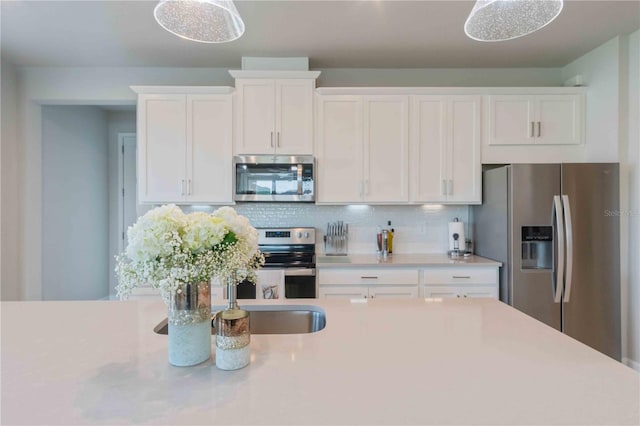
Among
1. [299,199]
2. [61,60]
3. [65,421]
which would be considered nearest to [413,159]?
[299,199]

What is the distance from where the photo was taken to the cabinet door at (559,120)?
3.01 meters

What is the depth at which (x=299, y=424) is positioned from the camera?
688mm

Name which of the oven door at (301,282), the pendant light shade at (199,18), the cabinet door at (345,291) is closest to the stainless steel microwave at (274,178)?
the oven door at (301,282)

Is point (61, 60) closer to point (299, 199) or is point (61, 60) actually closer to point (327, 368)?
point (299, 199)

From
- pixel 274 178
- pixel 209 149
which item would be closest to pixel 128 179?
pixel 209 149

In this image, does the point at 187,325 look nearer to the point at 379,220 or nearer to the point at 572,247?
the point at 379,220

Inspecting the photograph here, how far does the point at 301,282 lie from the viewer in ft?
9.27

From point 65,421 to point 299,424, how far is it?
0.49 meters

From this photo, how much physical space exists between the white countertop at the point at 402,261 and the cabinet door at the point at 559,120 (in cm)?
126

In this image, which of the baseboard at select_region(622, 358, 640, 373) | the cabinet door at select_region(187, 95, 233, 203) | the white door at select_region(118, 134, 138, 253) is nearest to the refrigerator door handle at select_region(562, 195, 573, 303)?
the baseboard at select_region(622, 358, 640, 373)

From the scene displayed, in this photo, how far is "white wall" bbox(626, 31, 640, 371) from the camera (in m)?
2.62

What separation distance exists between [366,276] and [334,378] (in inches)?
76.4

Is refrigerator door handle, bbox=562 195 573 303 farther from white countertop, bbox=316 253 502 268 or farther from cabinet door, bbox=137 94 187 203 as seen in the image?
cabinet door, bbox=137 94 187 203

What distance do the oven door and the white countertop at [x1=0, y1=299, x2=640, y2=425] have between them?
5.00 feet
